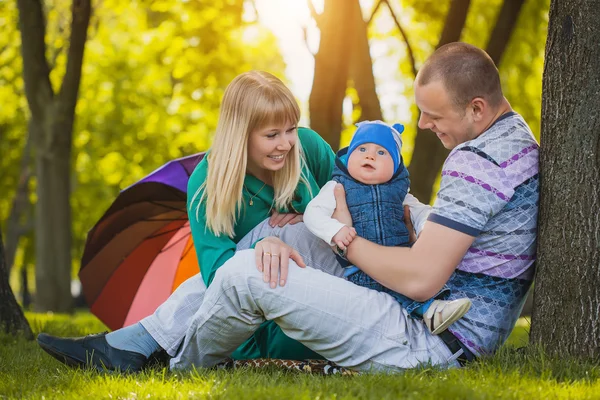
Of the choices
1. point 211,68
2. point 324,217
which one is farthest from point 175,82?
point 324,217

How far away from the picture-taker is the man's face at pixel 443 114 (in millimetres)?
3705

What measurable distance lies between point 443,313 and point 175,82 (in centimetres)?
1916

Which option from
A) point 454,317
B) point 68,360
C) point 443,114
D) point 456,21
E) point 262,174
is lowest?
point 68,360

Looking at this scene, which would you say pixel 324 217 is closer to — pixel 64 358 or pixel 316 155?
pixel 316 155

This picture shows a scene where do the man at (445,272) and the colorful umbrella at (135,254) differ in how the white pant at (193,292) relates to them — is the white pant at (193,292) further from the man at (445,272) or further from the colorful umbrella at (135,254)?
the colorful umbrella at (135,254)

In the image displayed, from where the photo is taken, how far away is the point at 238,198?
14.3 ft

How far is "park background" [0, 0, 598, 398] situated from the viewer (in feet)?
26.6

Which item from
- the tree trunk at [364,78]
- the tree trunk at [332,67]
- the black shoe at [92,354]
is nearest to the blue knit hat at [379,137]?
the black shoe at [92,354]

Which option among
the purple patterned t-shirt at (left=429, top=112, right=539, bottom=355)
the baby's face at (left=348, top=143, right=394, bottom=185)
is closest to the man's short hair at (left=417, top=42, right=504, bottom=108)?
the purple patterned t-shirt at (left=429, top=112, right=539, bottom=355)

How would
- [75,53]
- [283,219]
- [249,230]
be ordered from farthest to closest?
1. [75,53]
2. [249,230]
3. [283,219]

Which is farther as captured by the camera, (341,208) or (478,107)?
(341,208)

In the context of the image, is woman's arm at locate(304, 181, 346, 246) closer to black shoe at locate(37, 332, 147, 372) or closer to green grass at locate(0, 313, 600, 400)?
green grass at locate(0, 313, 600, 400)

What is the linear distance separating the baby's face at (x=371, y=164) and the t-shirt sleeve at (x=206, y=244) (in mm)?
845

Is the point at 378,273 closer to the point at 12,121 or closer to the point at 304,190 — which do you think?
the point at 304,190
